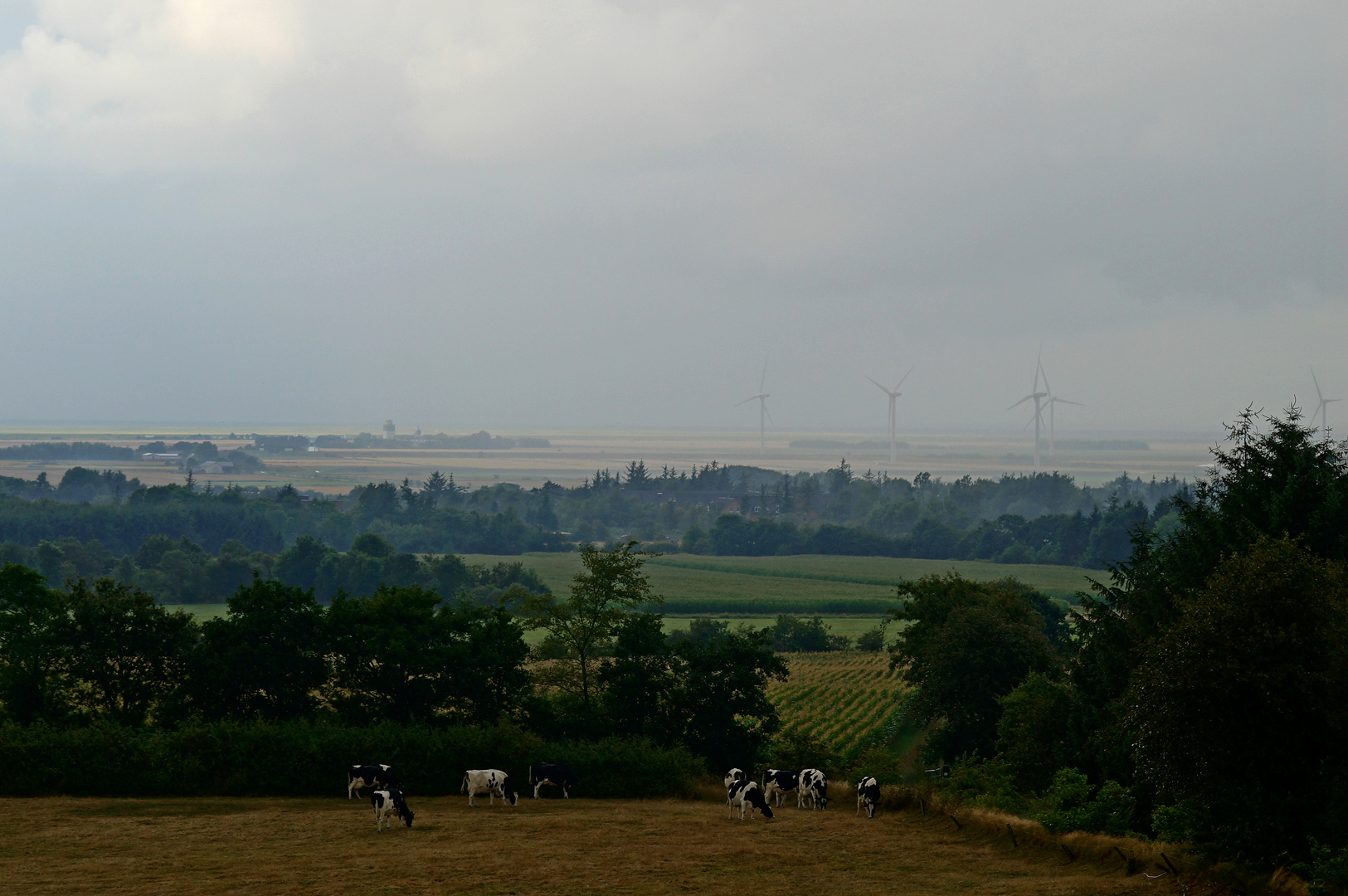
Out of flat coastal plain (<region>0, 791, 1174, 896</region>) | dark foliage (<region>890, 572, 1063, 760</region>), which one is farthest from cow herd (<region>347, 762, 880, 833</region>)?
dark foliage (<region>890, 572, 1063, 760</region>)

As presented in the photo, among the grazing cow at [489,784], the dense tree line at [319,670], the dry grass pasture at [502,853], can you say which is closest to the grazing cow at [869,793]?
the dry grass pasture at [502,853]

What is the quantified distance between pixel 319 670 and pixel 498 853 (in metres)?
17.4

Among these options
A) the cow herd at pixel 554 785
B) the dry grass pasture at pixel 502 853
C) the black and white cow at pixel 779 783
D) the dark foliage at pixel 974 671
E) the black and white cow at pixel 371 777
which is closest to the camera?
the dry grass pasture at pixel 502 853

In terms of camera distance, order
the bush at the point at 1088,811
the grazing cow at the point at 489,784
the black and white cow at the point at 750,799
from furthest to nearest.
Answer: the grazing cow at the point at 489,784
the black and white cow at the point at 750,799
the bush at the point at 1088,811

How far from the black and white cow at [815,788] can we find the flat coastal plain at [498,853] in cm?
220

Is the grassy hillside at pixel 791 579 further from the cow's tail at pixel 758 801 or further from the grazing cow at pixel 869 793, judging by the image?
the cow's tail at pixel 758 801

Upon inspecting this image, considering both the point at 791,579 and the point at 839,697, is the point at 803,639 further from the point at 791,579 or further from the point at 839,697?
the point at 791,579

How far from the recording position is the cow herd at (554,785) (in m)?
25.1

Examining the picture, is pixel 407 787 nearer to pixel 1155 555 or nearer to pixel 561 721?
pixel 561 721

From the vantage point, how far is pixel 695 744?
40469 mm

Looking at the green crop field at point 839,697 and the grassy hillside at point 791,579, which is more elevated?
the green crop field at point 839,697

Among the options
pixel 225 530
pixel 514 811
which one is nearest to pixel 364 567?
Answer: pixel 225 530

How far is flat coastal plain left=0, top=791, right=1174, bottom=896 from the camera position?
19406 mm

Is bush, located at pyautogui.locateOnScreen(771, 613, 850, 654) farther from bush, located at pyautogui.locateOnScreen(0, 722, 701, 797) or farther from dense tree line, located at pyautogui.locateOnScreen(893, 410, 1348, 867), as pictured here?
bush, located at pyautogui.locateOnScreen(0, 722, 701, 797)
